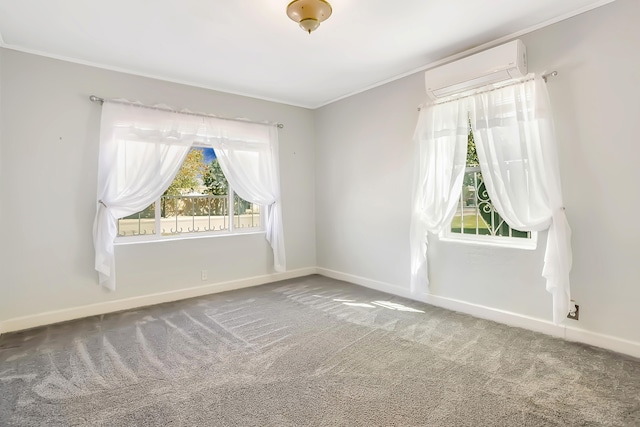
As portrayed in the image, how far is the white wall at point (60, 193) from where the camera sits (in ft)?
10.0

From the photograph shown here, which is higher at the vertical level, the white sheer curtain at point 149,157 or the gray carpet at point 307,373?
the white sheer curtain at point 149,157

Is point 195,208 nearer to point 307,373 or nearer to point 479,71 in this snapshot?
point 307,373

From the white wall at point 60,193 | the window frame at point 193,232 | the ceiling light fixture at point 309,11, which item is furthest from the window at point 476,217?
the white wall at point 60,193

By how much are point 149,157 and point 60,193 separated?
90 centimetres

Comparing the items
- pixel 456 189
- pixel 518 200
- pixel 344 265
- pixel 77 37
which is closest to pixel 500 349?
pixel 518 200

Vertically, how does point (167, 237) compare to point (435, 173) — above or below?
below

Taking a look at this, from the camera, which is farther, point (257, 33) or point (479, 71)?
point (479, 71)

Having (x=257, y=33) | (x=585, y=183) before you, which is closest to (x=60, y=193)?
(x=257, y=33)

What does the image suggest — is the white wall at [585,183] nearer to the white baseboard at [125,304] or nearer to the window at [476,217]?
the window at [476,217]

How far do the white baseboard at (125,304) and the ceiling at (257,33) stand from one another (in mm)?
2546

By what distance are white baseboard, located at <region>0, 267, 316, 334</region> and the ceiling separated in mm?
2546

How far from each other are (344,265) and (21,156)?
12.6ft

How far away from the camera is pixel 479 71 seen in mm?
2967

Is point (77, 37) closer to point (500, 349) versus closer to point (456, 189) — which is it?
point (456, 189)
